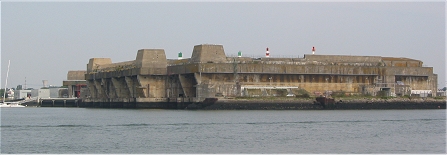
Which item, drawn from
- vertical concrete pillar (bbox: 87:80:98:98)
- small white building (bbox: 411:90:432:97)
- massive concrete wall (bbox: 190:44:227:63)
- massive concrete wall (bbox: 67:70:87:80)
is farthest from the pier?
small white building (bbox: 411:90:432:97)

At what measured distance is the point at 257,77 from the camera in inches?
3524

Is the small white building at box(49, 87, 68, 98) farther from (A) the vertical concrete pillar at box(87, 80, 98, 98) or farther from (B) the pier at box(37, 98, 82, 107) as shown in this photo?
(A) the vertical concrete pillar at box(87, 80, 98, 98)

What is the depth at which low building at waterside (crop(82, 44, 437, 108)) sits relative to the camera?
287ft

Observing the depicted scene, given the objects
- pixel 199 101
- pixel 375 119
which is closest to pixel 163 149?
pixel 375 119

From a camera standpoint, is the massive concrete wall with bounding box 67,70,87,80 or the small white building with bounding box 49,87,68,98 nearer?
the massive concrete wall with bounding box 67,70,87,80

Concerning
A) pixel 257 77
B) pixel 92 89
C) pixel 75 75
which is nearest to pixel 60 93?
pixel 75 75

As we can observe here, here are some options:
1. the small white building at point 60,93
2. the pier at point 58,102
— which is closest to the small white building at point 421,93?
the pier at point 58,102

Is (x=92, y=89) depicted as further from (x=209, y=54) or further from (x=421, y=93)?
(x=421, y=93)

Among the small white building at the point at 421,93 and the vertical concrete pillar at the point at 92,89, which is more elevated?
the vertical concrete pillar at the point at 92,89

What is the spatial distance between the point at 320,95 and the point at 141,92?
20556mm

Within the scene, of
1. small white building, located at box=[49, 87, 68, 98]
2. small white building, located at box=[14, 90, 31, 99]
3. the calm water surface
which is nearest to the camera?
the calm water surface

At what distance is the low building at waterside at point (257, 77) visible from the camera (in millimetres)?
87438

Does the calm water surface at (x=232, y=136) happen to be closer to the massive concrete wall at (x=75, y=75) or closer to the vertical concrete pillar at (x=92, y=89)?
the vertical concrete pillar at (x=92, y=89)

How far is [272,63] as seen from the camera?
90.6 m
